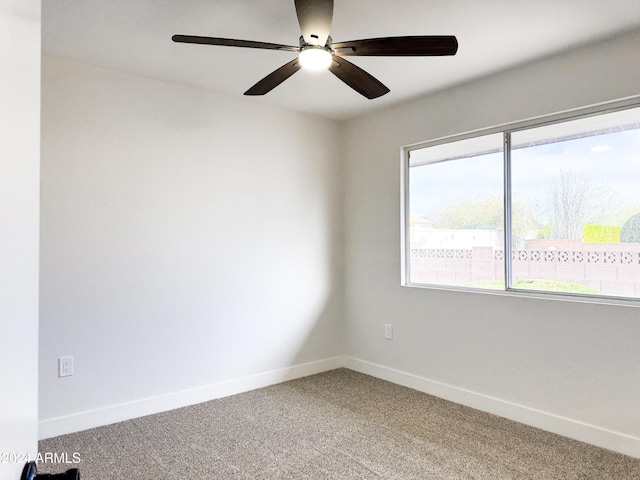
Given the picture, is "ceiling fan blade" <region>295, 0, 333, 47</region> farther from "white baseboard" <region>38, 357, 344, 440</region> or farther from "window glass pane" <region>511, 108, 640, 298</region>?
"white baseboard" <region>38, 357, 344, 440</region>

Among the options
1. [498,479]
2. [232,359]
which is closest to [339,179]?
[232,359]

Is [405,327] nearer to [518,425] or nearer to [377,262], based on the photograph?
[377,262]

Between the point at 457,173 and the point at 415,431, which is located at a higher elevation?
the point at 457,173

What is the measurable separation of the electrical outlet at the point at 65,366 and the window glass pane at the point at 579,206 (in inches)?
115

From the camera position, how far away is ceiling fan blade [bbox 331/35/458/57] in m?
1.71

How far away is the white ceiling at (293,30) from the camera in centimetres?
212

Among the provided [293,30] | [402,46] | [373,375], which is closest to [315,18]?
[402,46]

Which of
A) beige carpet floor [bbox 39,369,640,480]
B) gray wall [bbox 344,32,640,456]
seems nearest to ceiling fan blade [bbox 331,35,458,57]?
gray wall [bbox 344,32,640,456]

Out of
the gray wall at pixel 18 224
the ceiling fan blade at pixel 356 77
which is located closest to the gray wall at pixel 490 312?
the ceiling fan blade at pixel 356 77

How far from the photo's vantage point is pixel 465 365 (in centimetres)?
315

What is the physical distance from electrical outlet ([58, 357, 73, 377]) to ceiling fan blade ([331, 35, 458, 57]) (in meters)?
2.38

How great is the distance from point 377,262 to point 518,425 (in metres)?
1.62

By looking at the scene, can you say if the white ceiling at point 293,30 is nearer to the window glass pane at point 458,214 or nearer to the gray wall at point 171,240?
the gray wall at point 171,240

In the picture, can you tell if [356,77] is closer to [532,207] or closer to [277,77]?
[277,77]
